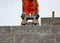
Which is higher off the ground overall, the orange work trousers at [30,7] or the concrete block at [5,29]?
the orange work trousers at [30,7]

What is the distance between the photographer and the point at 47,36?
630 cm

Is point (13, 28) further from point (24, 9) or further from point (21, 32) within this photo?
point (24, 9)

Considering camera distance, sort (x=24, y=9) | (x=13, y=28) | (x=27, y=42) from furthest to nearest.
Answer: (x=24, y=9) < (x=13, y=28) < (x=27, y=42)

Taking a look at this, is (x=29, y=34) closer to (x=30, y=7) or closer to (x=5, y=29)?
(x=5, y=29)

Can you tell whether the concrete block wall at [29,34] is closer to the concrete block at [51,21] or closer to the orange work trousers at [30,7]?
the orange work trousers at [30,7]

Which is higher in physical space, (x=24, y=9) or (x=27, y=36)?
(x=24, y=9)

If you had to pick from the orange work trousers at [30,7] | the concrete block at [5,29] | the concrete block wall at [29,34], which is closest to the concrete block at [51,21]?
the orange work trousers at [30,7]

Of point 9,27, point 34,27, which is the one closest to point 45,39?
point 34,27

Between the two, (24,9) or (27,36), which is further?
(24,9)

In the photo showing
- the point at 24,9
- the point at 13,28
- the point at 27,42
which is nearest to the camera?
the point at 27,42

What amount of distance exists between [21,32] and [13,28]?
0.75 feet

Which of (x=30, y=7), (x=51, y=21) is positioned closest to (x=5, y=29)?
(x=30, y=7)

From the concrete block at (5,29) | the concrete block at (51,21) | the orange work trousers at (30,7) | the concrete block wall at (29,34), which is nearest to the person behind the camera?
the concrete block wall at (29,34)

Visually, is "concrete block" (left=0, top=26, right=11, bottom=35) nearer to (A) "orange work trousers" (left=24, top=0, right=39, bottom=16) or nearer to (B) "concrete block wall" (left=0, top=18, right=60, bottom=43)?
(B) "concrete block wall" (left=0, top=18, right=60, bottom=43)
